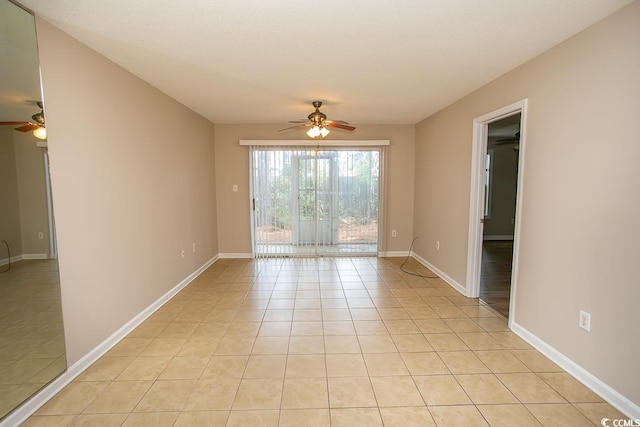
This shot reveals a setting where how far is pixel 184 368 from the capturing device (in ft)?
7.09

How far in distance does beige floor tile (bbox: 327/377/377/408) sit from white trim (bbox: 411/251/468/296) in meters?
2.15

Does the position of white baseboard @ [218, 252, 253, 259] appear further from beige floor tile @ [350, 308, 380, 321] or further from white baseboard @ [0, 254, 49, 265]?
white baseboard @ [0, 254, 49, 265]

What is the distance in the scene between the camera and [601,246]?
187 cm

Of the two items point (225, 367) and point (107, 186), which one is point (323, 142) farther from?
point (225, 367)

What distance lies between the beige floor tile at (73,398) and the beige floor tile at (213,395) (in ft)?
2.04

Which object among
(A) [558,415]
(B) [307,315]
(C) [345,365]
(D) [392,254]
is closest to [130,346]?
(B) [307,315]

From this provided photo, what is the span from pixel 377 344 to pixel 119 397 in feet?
6.05

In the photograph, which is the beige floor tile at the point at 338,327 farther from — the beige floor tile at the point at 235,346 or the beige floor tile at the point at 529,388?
the beige floor tile at the point at 529,388

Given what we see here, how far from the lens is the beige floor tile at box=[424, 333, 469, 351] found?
7.93 ft

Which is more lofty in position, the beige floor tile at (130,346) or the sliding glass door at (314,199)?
the sliding glass door at (314,199)

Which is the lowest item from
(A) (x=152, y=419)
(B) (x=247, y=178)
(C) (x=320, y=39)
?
(A) (x=152, y=419)

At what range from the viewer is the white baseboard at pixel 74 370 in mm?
1658

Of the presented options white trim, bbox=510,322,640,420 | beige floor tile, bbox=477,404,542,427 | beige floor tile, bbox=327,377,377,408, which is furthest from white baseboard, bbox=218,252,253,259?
beige floor tile, bbox=477,404,542,427

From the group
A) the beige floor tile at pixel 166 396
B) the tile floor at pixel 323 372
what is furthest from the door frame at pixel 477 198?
the beige floor tile at pixel 166 396
